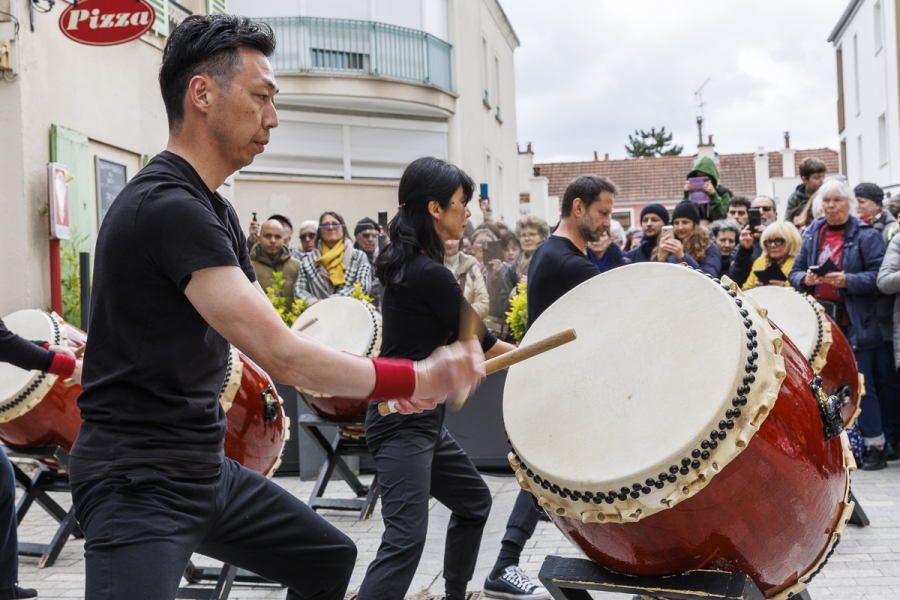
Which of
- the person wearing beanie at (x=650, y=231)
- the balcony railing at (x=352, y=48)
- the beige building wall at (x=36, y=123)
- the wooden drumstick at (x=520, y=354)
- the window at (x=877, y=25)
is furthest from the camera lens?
the window at (x=877, y=25)

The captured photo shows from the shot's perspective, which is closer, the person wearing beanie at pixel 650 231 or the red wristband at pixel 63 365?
the red wristband at pixel 63 365

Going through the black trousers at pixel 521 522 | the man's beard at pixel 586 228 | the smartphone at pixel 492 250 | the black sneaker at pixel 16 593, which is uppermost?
the smartphone at pixel 492 250

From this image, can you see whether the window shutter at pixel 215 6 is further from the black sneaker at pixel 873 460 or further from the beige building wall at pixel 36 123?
the black sneaker at pixel 873 460

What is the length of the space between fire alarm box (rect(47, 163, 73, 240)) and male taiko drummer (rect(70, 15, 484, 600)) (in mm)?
6000

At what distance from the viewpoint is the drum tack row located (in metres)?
2.24

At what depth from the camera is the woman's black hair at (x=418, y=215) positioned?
3.31 m

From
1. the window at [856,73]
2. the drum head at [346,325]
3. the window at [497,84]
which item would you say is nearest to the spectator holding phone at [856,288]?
the drum head at [346,325]

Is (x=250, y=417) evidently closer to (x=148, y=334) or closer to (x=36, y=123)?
(x=148, y=334)

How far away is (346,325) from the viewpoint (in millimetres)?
5949

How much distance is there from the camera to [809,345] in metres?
4.50

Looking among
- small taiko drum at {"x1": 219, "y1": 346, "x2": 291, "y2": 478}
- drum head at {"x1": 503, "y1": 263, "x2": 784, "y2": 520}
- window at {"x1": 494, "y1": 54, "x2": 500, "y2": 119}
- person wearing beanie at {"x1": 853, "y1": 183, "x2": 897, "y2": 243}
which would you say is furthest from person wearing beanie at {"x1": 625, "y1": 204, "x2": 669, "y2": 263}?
window at {"x1": 494, "y1": 54, "x2": 500, "y2": 119}

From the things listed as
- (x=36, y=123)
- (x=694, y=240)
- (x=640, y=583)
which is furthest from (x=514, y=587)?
(x=36, y=123)

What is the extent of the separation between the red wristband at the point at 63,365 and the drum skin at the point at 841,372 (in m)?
3.68

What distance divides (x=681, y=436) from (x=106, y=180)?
25.5 feet
